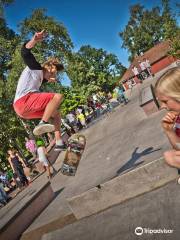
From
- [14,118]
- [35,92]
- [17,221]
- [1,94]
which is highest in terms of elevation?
[1,94]

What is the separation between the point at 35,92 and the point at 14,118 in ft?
60.6

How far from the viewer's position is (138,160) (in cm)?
932

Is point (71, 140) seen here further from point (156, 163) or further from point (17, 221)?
point (17, 221)

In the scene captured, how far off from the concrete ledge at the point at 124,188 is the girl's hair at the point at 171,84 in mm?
3581

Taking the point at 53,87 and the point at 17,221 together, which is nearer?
the point at 17,221

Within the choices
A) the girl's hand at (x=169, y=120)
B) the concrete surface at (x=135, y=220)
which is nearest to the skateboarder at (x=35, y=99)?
the concrete surface at (x=135, y=220)

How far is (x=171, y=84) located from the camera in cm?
296

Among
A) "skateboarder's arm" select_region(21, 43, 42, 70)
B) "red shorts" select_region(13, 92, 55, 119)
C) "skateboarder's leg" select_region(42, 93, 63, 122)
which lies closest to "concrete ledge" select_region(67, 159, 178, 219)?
"skateboarder's leg" select_region(42, 93, 63, 122)

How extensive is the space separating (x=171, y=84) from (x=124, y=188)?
421 cm

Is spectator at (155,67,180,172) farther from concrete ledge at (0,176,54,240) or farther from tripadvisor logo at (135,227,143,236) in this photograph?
concrete ledge at (0,176,54,240)

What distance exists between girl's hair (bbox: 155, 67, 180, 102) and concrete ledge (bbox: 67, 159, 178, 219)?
11.7ft

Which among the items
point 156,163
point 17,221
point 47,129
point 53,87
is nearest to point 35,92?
point 47,129

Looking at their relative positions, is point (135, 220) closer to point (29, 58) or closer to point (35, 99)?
point (35, 99)

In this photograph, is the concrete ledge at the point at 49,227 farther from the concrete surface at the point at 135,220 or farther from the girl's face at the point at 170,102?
the girl's face at the point at 170,102
